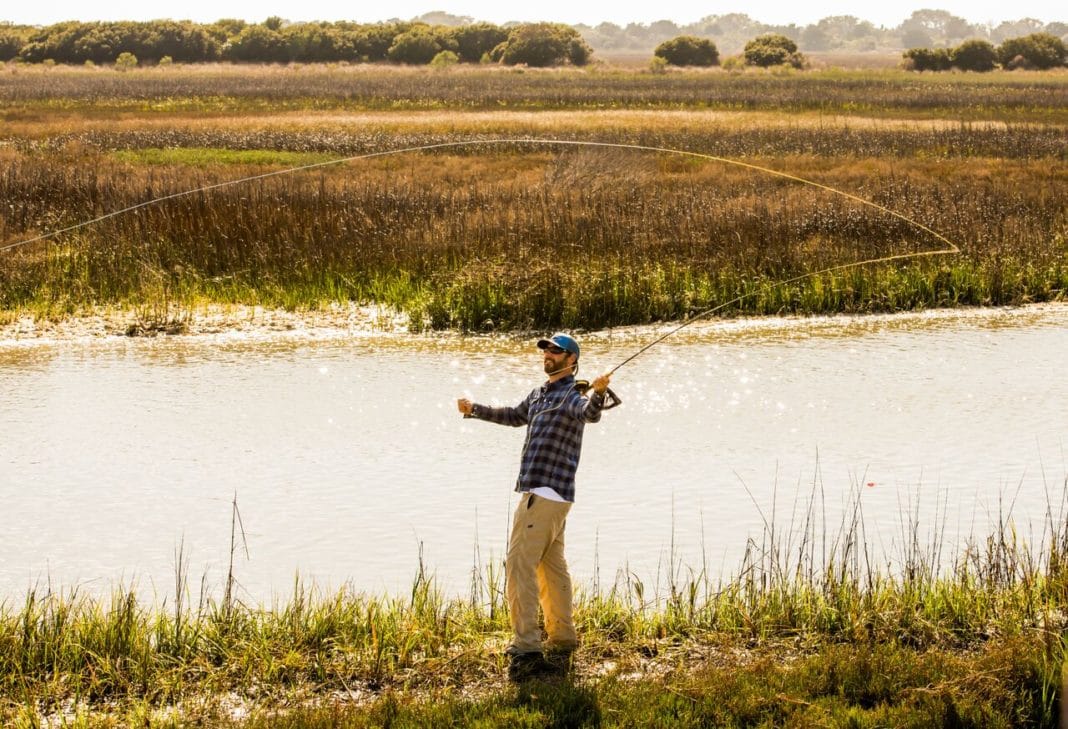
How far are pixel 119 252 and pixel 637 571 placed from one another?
1139 cm

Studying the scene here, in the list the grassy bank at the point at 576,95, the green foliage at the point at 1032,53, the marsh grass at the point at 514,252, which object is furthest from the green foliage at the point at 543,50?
the marsh grass at the point at 514,252

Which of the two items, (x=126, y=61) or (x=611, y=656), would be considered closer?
(x=611, y=656)

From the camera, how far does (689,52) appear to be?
400 ft

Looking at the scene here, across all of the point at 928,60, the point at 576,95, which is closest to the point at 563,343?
the point at 576,95

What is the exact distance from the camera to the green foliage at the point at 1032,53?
10756 cm

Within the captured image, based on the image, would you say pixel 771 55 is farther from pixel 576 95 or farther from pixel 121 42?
pixel 121 42

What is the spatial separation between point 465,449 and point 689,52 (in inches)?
4557

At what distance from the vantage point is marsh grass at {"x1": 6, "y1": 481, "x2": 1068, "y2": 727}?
556 cm

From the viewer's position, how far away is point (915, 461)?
10000 mm

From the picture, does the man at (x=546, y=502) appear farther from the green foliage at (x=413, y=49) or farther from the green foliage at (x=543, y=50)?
the green foliage at (x=413, y=49)

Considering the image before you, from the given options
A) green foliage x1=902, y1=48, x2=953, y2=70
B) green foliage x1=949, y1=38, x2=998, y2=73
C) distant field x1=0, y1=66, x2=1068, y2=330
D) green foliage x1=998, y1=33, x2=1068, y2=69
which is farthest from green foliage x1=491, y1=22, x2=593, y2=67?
distant field x1=0, y1=66, x2=1068, y2=330

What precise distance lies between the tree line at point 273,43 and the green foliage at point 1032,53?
36019mm

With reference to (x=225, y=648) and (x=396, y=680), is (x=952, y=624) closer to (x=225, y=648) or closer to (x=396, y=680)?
(x=396, y=680)

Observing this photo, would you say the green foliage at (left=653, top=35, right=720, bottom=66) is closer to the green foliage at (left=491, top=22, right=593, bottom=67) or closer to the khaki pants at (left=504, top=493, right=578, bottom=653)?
the green foliage at (left=491, top=22, right=593, bottom=67)
